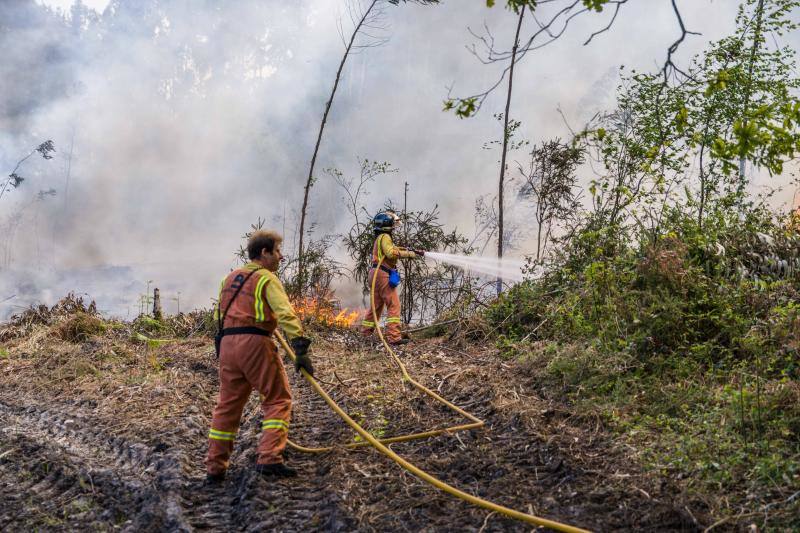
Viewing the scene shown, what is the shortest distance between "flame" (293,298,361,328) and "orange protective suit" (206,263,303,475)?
5987 mm

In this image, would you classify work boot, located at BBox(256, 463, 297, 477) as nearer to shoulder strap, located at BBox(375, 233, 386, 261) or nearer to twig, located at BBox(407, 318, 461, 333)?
twig, located at BBox(407, 318, 461, 333)

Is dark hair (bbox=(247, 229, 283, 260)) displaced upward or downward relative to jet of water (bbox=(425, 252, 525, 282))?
downward

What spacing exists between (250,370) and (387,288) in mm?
5116

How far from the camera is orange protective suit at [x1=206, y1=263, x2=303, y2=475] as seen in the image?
532 centimetres

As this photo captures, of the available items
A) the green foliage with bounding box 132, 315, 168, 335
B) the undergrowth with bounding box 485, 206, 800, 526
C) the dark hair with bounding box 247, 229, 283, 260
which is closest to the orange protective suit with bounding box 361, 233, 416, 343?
the undergrowth with bounding box 485, 206, 800, 526

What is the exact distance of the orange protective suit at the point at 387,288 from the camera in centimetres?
1009

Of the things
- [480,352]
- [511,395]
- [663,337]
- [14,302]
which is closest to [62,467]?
[511,395]

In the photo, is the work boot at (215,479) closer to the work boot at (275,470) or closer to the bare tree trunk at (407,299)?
the work boot at (275,470)

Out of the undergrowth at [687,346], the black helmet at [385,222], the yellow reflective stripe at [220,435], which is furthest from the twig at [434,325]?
the yellow reflective stripe at [220,435]

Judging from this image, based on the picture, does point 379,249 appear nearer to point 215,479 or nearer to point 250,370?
point 250,370

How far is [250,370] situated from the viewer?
5.32 meters

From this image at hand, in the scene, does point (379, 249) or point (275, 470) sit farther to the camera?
point (379, 249)

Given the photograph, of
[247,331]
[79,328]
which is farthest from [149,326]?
[247,331]

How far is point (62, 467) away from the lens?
19.1 ft
